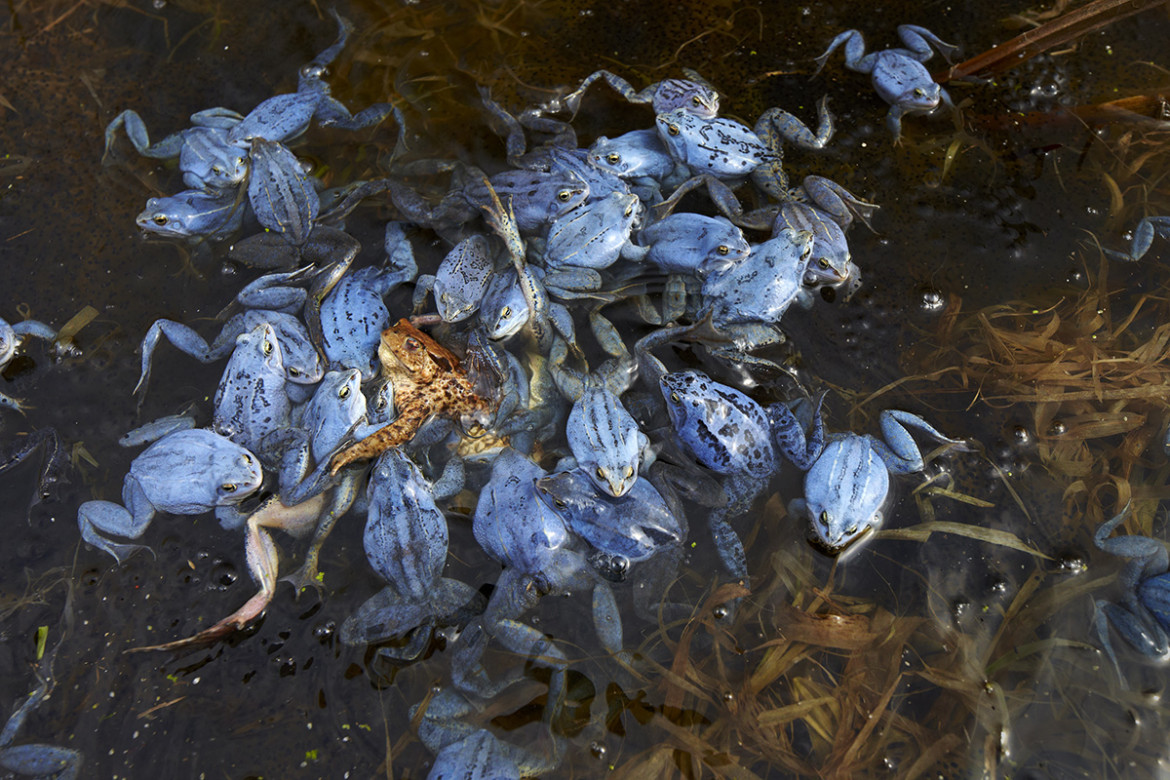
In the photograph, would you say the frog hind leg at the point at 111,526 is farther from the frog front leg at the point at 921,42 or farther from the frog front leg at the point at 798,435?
the frog front leg at the point at 921,42

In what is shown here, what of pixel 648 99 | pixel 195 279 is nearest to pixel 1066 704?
pixel 648 99

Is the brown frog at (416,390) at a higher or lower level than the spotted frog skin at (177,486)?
higher

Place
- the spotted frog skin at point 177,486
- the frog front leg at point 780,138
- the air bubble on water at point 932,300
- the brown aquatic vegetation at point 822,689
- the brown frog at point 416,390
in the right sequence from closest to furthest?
the brown aquatic vegetation at point 822,689 → the spotted frog skin at point 177,486 → the brown frog at point 416,390 → the air bubble on water at point 932,300 → the frog front leg at point 780,138

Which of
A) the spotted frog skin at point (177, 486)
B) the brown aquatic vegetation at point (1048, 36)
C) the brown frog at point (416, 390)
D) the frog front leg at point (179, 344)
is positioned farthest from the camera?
the brown aquatic vegetation at point (1048, 36)

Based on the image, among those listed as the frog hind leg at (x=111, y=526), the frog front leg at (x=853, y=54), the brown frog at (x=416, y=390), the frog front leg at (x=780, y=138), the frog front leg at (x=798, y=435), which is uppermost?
the frog front leg at (x=853, y=54)

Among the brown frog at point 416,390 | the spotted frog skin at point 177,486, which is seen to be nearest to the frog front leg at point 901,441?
the brown frog at point 416,390

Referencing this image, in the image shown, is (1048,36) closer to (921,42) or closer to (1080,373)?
(921,42)
